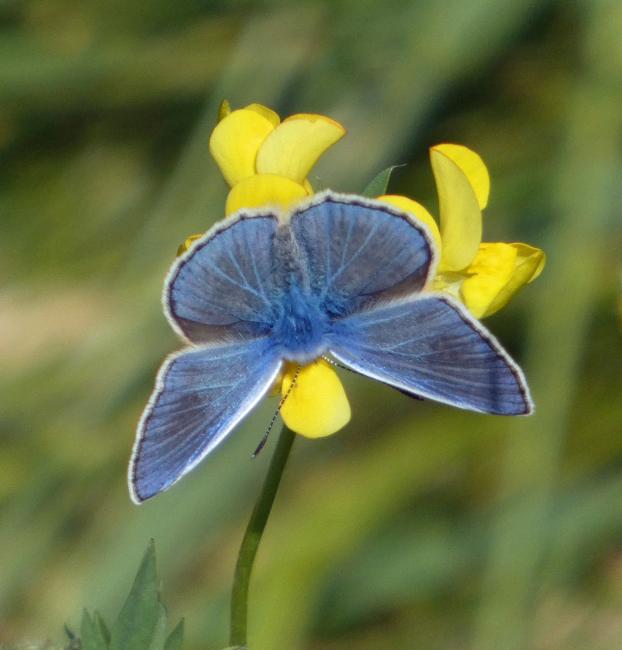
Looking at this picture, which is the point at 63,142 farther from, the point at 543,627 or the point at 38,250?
the point at 543,627

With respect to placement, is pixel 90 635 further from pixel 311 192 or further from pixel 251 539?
pixel 311 192

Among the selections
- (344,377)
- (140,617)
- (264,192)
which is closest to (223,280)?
(264,192)

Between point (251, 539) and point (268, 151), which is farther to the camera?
point (268, 151)

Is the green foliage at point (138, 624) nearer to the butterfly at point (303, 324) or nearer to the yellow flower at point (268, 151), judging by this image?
the butterfly at point (303, 324)

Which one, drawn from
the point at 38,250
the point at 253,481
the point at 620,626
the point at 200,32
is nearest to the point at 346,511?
the point at 253,481

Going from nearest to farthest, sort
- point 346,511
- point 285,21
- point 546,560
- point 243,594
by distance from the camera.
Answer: point 243,594 < point 546,560 < point 346,511 < point 285,21

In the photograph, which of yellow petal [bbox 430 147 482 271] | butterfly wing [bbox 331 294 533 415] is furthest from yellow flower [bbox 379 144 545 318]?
butterfly wing [bbox 331 294 533 415]
